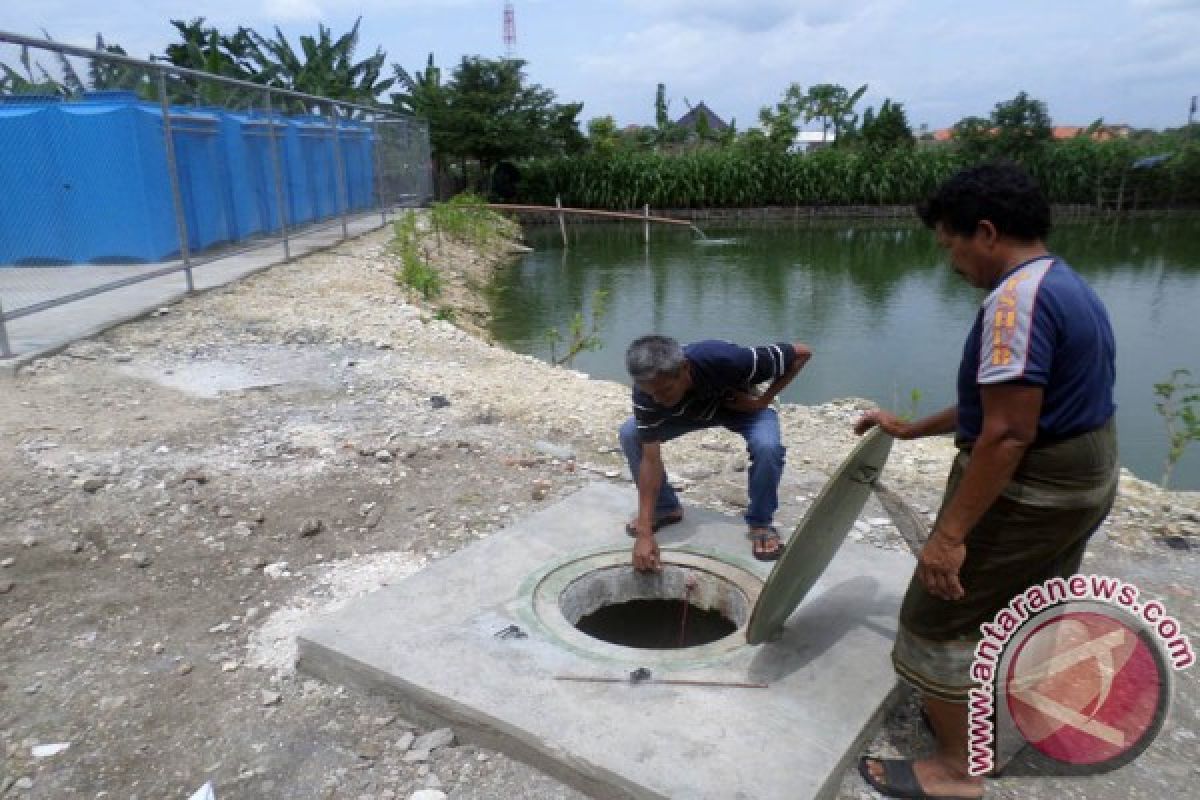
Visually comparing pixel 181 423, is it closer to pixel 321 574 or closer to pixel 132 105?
pixel 321 574

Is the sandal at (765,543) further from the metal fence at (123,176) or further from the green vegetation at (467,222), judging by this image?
the green vegetation at (467,222)

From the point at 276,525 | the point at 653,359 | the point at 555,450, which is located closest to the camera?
the point at 653,359

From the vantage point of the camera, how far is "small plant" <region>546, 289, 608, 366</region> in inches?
353

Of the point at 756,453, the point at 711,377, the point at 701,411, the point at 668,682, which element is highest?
the point at 711,377

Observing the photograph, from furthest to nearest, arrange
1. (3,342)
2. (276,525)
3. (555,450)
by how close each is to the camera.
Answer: (3,342), (555,450), (276,525)

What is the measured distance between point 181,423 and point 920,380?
7.36 m

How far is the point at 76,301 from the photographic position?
743cm

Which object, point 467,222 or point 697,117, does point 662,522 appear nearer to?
point 467,222

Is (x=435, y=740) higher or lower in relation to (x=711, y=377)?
lower

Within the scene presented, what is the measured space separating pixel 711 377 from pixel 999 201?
1432 mm

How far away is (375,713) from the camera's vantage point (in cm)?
244

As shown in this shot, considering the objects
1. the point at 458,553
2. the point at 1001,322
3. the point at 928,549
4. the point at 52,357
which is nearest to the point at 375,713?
the point at 458,553

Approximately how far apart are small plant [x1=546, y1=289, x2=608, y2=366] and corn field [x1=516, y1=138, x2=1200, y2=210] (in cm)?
1551

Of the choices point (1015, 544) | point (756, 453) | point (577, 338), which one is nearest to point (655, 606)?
point (756, 453)
